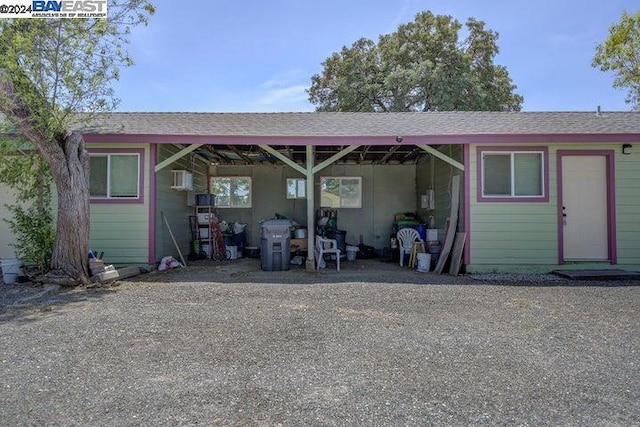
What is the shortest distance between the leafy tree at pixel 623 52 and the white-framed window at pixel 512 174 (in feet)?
27.1

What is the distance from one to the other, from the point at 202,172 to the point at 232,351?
887 centimetres

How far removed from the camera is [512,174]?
831 centimetres

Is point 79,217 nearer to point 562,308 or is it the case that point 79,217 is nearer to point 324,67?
point 562,308

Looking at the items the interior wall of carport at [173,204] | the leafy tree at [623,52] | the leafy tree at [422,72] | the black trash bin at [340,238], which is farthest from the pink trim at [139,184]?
the leafy tree at [623,52]

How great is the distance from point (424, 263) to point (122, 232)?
5.86 meters

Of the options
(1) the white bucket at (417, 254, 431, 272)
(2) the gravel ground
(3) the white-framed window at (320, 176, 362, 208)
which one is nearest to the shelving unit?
(3) the white-framed window at (320, 176, 362, 208)

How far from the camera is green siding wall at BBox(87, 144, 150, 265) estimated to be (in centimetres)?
838

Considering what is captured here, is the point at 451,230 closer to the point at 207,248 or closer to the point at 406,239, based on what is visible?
the point at 406,239

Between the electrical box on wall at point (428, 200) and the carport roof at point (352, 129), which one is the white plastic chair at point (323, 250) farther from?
the electrical box on wall at point (428, 200)

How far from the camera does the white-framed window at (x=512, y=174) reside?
8.27 metres

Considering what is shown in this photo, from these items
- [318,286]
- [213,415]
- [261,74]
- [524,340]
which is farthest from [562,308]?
[261,74]

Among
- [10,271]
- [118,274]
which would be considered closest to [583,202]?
[118,274]

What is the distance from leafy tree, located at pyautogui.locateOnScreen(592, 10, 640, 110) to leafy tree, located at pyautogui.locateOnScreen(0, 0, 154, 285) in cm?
1362

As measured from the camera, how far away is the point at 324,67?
2231 centimetres
